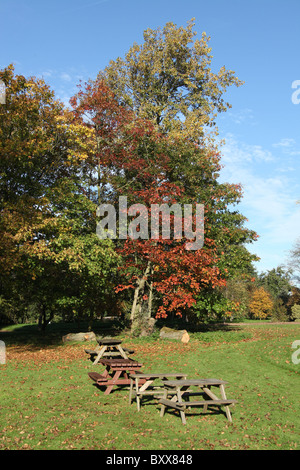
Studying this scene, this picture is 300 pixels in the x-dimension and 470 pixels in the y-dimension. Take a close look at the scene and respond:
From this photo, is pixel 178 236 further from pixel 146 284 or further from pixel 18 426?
pixel 18 426

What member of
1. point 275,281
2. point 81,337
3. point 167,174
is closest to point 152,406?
point 81,337

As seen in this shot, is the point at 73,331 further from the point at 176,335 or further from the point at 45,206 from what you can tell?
the point at 45,206

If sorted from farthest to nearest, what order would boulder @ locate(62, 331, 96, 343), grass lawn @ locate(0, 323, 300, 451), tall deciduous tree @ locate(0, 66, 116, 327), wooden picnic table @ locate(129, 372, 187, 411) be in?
boulder @ locate(62, 331, 96, 343) → tall deciduous tree @ locate(0, 66, 116, 327) → wooden picnic table @ locate(129, 372, 187, 411) → grass lawn @ locate(0, 323, 300, 451)

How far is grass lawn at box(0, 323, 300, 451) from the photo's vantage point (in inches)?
281

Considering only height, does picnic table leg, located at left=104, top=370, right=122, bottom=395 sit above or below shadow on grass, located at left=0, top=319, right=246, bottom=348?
above

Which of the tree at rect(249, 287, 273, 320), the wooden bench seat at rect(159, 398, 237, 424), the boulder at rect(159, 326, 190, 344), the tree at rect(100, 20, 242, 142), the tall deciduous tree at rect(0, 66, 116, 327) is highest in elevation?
the tree at rect(100, 20, 242, 142)

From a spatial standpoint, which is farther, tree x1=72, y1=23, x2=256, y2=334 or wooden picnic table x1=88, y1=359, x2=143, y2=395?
tree x1=72, y1=23, x2=256, y2=334

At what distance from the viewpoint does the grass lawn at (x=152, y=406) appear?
7.12 m

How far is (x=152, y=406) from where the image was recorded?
948 centimetres

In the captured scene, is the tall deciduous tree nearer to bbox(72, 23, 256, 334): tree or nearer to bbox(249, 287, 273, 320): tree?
bbox(72, 23, 256, 334): tree

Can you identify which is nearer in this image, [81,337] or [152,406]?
[152,406]

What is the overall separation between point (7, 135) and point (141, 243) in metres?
8.69

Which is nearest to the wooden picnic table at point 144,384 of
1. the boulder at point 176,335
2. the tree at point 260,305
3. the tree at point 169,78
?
the boulder at point 176,335

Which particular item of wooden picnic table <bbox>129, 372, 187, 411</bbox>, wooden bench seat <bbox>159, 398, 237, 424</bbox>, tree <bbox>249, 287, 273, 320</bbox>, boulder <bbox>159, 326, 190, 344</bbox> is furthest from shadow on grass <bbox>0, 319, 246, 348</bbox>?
tree <bbox>249, 287, 273, 320</bbox>
